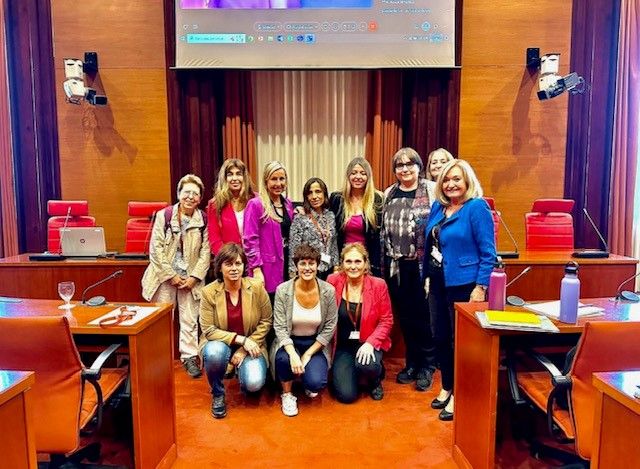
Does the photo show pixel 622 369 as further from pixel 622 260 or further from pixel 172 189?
pixel 172 189

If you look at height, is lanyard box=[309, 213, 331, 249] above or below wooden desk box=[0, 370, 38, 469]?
above

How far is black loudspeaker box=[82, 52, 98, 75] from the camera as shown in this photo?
4.57 meters

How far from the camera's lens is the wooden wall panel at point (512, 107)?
15.2 feet

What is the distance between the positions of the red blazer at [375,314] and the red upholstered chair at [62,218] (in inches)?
91.5

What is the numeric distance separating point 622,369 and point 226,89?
4032 mm

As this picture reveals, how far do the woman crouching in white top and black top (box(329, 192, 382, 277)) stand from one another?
1.47 ft

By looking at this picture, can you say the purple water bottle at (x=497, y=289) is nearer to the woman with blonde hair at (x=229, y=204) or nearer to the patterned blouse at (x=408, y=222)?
the patterned blouse at (x=408, y=222)

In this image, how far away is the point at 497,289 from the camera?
6.35ft

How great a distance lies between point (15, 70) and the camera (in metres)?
4.68

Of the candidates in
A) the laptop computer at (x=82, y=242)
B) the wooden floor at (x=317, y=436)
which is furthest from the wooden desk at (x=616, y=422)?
the laptop computer at (x=82, y=242)

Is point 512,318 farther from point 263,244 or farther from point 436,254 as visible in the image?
point 263,244

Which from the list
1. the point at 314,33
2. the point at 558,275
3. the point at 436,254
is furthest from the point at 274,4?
the point at 558,275

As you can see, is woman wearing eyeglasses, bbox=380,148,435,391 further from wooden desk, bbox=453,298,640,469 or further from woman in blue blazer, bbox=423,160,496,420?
wooden desk, bbox=453,298,640,469

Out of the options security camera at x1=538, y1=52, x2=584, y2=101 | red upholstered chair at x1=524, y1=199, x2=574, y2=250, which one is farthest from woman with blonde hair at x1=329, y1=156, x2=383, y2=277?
security camera at x1=538, y1=52, x2=584, y2=101
